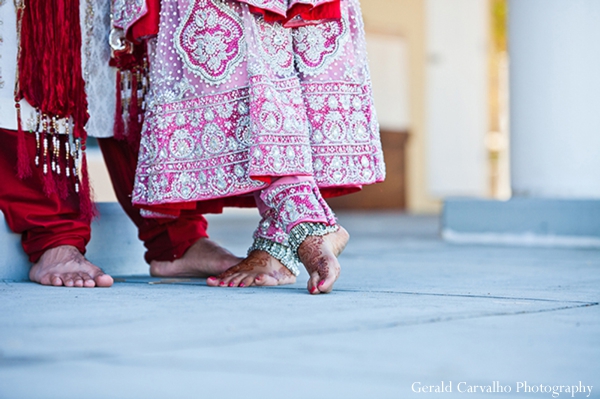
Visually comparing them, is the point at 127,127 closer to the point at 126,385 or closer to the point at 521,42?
the point at 126,385

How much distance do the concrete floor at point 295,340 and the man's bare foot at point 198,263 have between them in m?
0.23

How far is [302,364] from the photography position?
3.10ft

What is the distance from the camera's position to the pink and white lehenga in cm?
173

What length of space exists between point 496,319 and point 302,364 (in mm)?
450

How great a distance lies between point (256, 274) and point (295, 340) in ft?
2.44

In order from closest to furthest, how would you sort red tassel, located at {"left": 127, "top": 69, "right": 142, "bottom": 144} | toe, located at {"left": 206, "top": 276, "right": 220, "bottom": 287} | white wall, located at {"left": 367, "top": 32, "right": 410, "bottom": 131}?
toe, located at {"left": 206, "top": 276, "right": 220, "bottom": 287} < red tassel, located at {"left": 127, "top": 69, "right": 142, "bottom": 144} < white wall, located at {"left": 367, "top": 32, "right": 410, "bottom": 131}

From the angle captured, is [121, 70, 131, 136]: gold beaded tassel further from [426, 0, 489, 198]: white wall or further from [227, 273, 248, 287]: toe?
[426, 0, 489, 198]: white wall

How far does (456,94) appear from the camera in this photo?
10.4m

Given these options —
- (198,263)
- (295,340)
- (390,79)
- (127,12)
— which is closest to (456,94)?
(390,79)

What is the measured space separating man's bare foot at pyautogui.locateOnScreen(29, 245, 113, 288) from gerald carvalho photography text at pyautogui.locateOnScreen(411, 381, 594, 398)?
1.07m

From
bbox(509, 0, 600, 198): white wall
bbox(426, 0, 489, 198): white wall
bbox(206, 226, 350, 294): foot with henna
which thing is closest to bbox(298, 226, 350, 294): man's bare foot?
bbox(206, 226, 350, 294): foot with henna

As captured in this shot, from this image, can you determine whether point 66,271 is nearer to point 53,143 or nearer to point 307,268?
point 53,143

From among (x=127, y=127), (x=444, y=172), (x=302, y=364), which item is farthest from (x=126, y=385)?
(x=444, y=172)

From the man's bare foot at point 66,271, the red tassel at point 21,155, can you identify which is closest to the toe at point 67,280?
the man's bare foot at point 66,271
